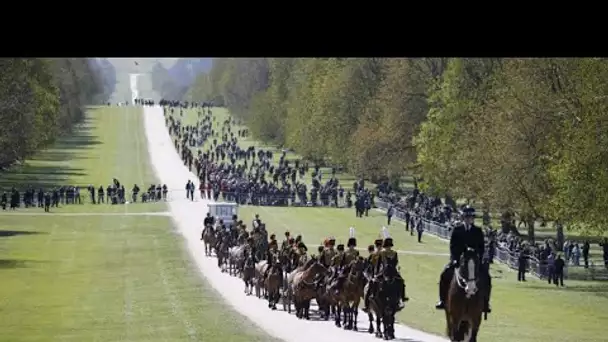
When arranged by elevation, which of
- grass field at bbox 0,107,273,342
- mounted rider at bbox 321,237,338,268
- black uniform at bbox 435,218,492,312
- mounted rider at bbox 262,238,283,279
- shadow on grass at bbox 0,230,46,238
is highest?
black uniform at bbox 435,218,492,312

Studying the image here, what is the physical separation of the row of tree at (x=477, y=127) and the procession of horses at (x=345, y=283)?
10455mm

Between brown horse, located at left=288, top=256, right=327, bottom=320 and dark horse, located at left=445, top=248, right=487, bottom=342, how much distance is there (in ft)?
28.4

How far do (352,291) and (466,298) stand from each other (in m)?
6.88

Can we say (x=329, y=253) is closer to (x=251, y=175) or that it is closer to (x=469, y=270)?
(x=469, y=270)

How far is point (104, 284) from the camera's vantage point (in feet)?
163

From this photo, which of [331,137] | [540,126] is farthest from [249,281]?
[331,137]

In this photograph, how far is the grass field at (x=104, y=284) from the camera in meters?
36.2

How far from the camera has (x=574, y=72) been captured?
181 feet

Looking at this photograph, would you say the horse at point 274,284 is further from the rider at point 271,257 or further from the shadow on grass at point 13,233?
the shadow on grass at point 13,233

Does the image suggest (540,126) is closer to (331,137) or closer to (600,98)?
(600,98)

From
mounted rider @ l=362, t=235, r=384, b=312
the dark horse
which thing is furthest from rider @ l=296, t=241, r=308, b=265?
the dark horse

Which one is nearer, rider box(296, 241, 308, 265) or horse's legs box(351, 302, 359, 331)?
horse's legs box(351, 302, 359, 331)

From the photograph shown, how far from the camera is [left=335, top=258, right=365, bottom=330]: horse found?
33125 millimetres

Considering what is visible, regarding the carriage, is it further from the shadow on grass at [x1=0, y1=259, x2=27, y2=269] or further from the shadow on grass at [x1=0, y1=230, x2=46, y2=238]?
the shadow on grass at [x1=0, y1=259, x2=27, y2=269]
